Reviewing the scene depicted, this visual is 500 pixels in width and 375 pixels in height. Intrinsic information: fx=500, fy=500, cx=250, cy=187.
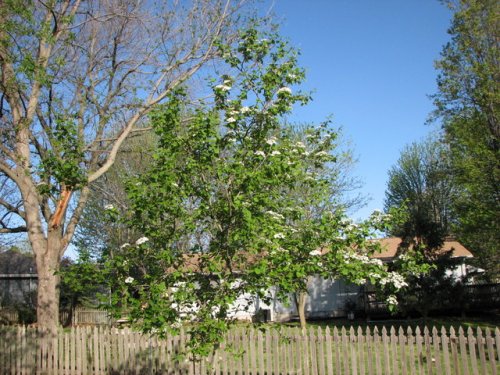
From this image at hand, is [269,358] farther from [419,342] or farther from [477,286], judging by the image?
[477,286]

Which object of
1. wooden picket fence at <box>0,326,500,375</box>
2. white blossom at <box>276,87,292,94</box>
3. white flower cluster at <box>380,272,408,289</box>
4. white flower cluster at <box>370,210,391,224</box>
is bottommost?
wooden picket fence at <box>0,326,500,375</box>

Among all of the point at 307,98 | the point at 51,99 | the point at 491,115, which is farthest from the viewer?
the point at 491,115

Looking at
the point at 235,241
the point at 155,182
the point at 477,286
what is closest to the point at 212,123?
the point at 155,182

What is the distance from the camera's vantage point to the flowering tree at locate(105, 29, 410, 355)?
6219mm

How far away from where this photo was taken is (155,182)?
21.8ft

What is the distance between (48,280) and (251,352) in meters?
6.44

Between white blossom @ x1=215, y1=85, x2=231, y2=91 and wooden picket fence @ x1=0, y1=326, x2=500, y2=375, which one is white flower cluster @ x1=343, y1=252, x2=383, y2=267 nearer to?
wooden picket fence @ x1=0, y1=326, x2=500, y2=375

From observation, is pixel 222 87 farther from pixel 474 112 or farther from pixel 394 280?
pixel 474 112

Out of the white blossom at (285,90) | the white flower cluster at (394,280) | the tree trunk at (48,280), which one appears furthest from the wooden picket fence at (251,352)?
the white blossom at (285,90)

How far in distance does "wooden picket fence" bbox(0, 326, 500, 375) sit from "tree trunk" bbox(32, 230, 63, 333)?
1015 mm

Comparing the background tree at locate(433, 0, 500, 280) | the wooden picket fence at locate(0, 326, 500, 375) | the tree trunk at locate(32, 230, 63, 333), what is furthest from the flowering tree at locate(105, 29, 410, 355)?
the background tree at locate(433, 0, 500, 280)

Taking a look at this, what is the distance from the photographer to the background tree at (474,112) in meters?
15.7

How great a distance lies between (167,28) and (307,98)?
9321 millimetres

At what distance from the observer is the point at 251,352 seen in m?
9.16
